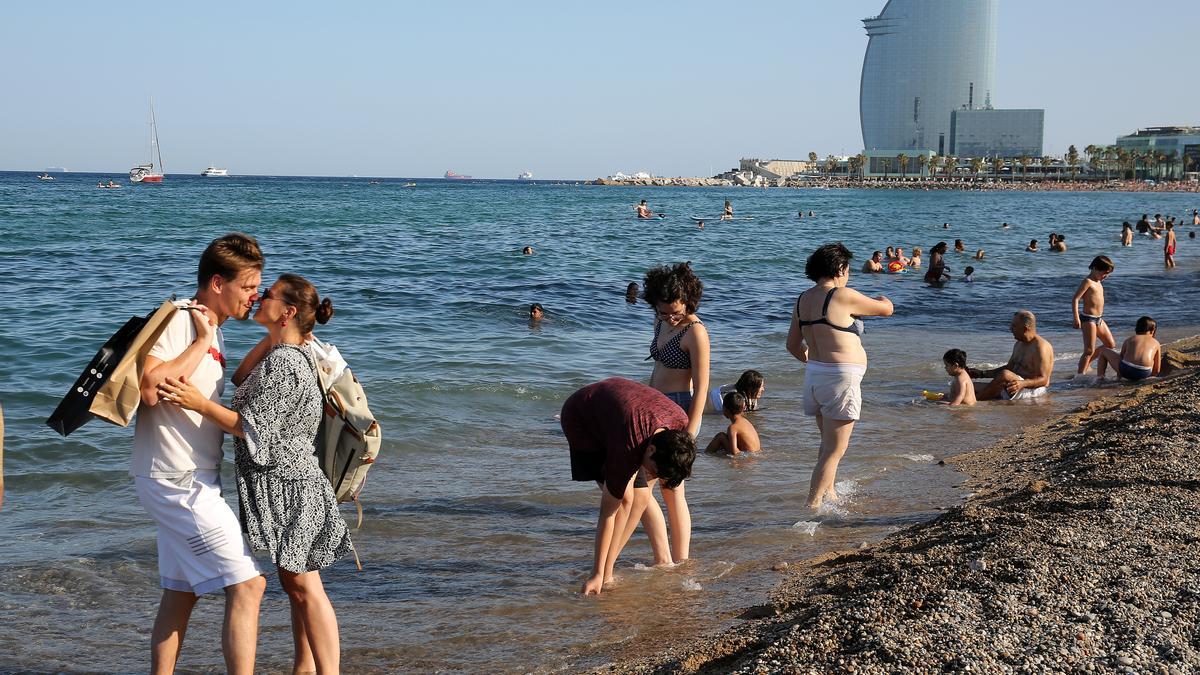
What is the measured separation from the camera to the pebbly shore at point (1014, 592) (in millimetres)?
3385

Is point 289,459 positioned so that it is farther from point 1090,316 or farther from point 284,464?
point 1090,316

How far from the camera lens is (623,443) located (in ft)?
14.3

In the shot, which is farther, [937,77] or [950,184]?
[937,77]

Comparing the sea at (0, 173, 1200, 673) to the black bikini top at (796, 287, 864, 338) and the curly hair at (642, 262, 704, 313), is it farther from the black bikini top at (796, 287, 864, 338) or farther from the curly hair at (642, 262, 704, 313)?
the curly hair at (642, 262, 704, 313)

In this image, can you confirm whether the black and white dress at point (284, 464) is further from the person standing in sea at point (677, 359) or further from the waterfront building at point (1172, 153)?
the waterfront building at point (1172, 153)

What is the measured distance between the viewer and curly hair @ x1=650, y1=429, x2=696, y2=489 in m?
4.13

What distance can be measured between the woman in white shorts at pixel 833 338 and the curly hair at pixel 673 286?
95 centimetres

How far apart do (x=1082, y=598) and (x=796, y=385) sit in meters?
7.39

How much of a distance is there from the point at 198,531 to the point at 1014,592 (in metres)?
2.96

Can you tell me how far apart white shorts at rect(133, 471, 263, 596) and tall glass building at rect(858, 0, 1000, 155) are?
18449 cm

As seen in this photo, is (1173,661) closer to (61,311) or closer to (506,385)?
(506,385)

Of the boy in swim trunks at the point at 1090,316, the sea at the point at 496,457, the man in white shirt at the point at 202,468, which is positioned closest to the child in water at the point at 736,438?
the sea at the point at 496,457

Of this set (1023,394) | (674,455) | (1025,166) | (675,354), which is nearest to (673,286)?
(675,354)

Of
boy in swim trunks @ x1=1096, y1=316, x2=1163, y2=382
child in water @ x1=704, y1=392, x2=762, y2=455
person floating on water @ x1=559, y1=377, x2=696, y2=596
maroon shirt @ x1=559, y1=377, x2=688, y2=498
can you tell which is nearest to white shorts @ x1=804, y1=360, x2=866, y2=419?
person floating on water @ x1=559, y1=377, x2=696, y2=596
